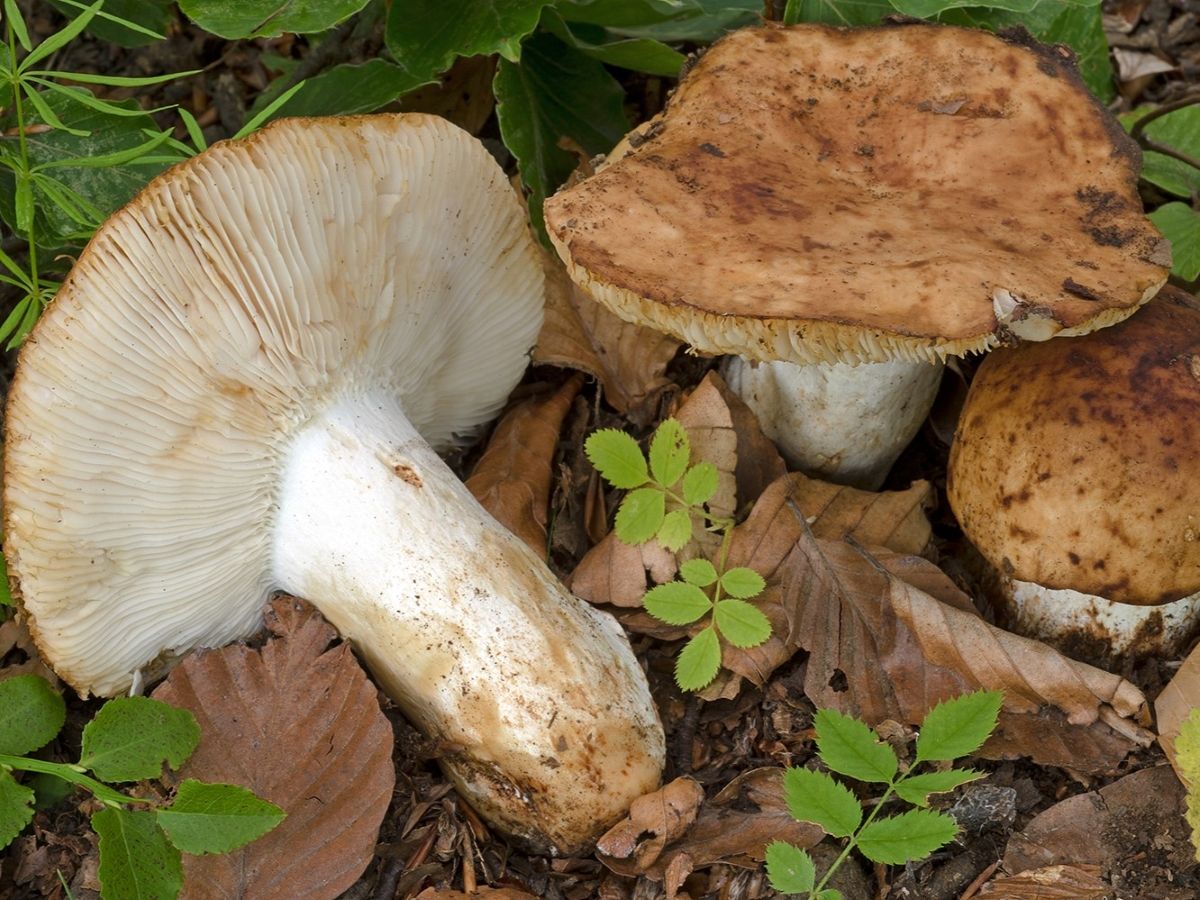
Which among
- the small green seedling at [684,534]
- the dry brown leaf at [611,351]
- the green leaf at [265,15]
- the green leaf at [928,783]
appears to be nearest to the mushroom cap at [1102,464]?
the green leaf at [928,783]

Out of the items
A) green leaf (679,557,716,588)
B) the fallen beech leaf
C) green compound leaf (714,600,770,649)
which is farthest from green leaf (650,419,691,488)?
the fallen beech leaf

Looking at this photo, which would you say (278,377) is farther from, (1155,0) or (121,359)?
(1155,0)

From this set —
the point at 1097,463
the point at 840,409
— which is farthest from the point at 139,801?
the point at 1097,463

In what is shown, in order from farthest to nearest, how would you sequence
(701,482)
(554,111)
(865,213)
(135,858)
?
(554,111) → (701,482) → (865,213) → (135,858)

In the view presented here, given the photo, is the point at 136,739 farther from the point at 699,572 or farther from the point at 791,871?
A: the point at 791,871

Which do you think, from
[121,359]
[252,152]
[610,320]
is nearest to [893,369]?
[610,320]
